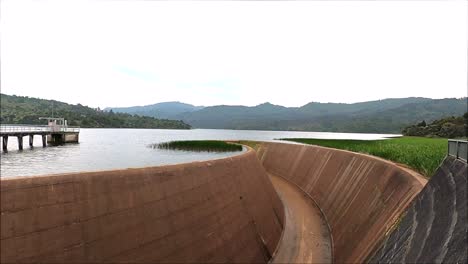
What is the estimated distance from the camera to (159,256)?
40.3 feet

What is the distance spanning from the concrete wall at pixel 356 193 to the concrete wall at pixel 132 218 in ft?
20.0

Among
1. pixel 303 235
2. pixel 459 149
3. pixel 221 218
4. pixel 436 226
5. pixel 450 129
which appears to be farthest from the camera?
pixel 450 129

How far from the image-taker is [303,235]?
2373 centimetres

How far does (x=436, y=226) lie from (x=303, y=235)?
1541cm

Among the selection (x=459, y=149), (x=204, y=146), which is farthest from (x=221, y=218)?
(x=204, y=146)

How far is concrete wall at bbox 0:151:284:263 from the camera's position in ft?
30.8

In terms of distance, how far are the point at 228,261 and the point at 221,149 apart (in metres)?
27.5

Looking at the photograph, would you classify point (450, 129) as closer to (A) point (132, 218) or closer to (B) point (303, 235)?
(B) point (303, 235)

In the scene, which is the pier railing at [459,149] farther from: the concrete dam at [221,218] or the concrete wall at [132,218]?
the concrete wall at [132,218]

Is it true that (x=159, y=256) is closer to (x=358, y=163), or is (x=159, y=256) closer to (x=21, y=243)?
(x=21, y=243)

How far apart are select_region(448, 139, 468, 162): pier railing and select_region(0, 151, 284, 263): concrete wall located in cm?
1187

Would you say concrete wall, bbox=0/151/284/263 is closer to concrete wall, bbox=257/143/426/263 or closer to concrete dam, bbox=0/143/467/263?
concrete dam, bbox=0/143/467/263

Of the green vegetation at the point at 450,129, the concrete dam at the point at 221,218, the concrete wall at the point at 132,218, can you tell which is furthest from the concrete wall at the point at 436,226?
the green vegetation at the point at 450,129

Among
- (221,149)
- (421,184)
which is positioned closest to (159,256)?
(421,184)
